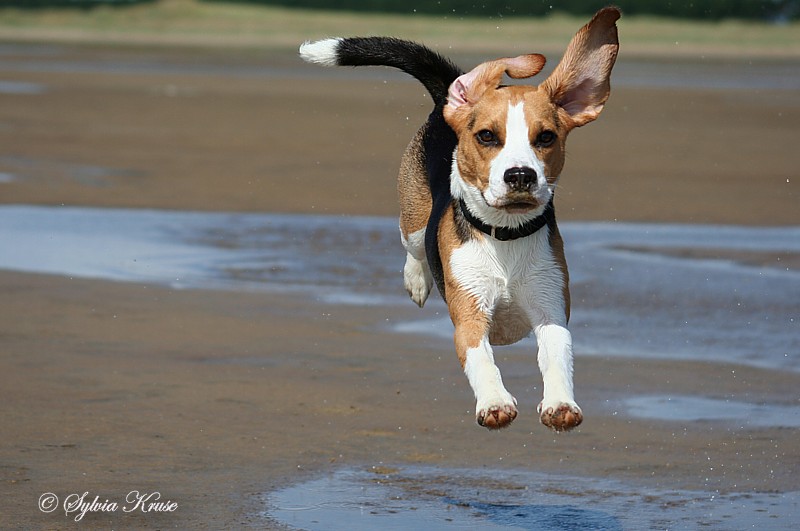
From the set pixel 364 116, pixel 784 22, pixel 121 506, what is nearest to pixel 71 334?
pixel 121 506

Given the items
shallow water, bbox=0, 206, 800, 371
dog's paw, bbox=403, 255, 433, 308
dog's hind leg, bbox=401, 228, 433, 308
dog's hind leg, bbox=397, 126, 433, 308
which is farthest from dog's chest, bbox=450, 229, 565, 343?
shallow water, bbox=0, 206, 800, 371

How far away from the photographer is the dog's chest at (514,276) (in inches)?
236

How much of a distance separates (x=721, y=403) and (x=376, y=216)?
6.22 m

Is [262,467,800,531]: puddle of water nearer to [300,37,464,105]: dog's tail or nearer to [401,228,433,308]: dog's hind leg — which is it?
[401,228,433,308]: dog's hind leg

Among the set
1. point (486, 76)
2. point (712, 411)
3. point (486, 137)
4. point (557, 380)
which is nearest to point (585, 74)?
point (486, 76)

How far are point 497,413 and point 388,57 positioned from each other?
7.78 ft

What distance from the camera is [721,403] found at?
27.2ft

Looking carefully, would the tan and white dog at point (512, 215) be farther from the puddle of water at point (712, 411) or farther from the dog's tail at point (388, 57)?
the puddle of water at point (712, 411)

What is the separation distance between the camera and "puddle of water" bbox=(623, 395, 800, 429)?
796 cm

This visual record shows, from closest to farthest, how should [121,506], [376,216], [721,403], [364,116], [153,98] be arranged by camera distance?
[121,506] → [721,403] → [376,216] → [364,116] → [153,98]

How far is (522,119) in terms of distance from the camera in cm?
568

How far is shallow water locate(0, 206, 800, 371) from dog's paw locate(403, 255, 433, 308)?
1996mm

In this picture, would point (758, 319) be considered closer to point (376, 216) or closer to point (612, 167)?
point (376, 216)

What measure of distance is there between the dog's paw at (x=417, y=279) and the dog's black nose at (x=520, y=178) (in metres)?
1.96
